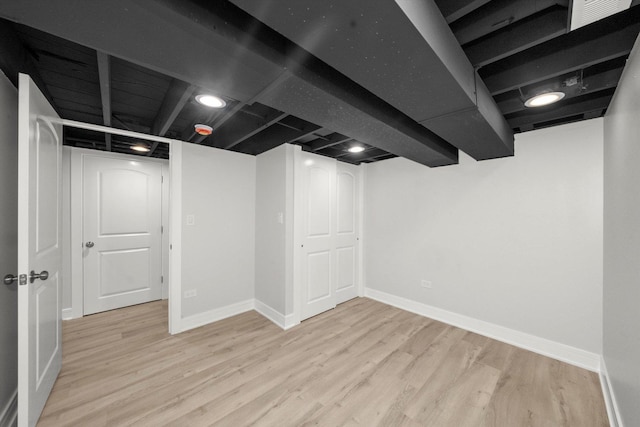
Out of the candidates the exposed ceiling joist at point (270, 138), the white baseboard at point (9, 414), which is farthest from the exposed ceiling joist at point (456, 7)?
the white baseboard at point (9, 414)

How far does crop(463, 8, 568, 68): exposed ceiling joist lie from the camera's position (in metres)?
1.19

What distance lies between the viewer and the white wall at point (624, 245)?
1249 mm

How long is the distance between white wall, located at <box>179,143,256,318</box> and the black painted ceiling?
26.8 inches

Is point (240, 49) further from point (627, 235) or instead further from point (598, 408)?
point (598, 408)

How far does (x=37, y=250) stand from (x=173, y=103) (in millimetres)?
1299

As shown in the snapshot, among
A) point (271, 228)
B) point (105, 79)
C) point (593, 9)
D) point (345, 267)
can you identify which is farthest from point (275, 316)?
point (593, 9)

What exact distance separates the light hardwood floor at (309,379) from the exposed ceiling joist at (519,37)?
2294 mm

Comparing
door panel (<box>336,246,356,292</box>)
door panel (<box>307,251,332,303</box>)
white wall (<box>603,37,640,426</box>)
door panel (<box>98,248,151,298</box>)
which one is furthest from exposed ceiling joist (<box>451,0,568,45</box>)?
door panel (<box>98,248,151,298</box>)

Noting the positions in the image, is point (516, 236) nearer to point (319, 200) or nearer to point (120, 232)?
point (319, 200)

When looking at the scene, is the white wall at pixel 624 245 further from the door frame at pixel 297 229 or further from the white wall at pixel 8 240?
the white wall at pixel 8 240

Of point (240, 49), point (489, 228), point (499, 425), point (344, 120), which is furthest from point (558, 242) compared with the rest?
point (240, 49)

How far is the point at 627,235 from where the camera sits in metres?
1.39

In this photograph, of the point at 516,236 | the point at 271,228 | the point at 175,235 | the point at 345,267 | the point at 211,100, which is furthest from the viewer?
the point at 345,267

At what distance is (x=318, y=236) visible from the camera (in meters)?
3.33
